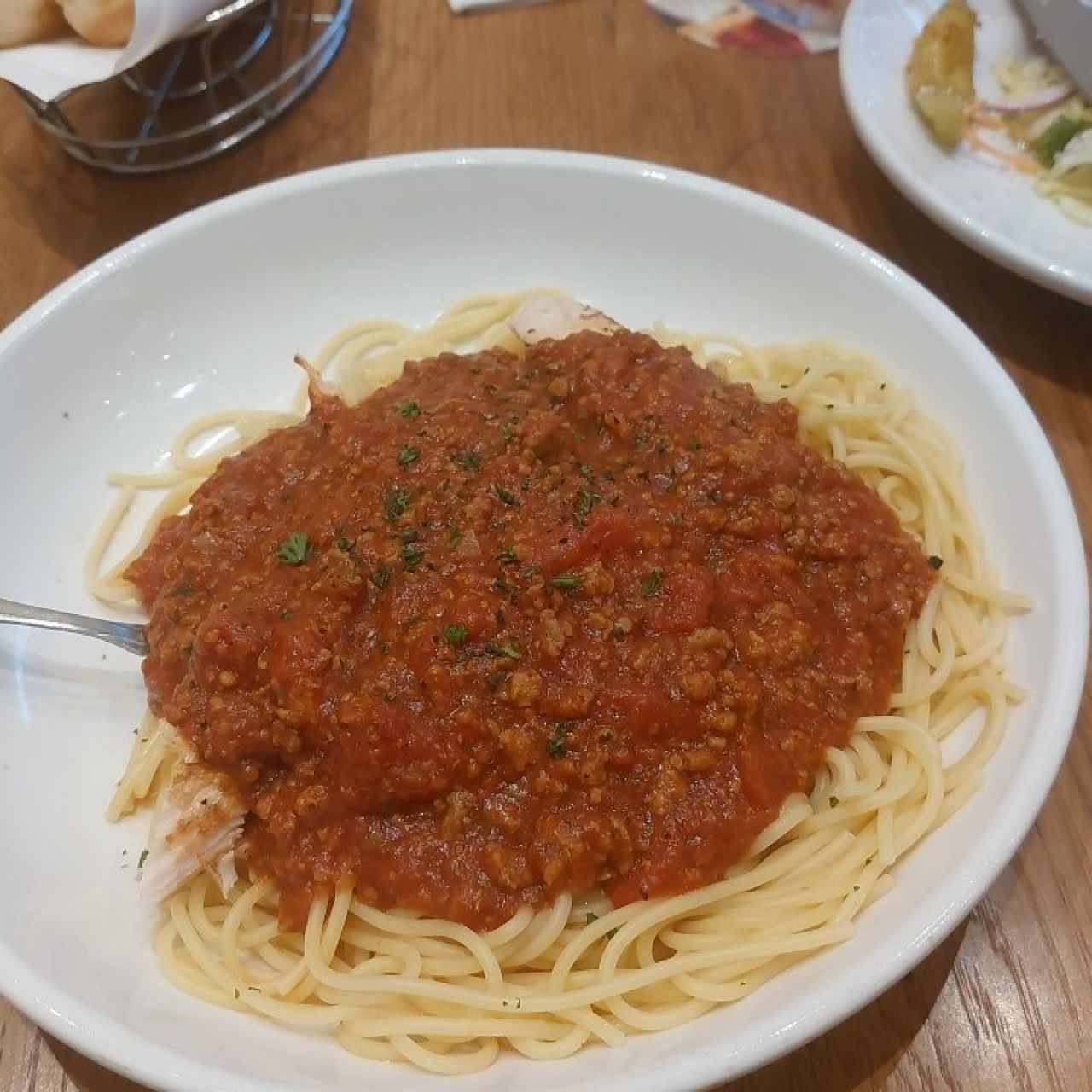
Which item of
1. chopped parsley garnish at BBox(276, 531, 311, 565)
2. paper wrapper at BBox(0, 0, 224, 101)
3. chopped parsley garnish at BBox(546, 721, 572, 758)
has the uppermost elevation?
paper wrapper at BBox(0, 0, 224, 101)

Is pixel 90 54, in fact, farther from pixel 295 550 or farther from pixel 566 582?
pixel 566 582

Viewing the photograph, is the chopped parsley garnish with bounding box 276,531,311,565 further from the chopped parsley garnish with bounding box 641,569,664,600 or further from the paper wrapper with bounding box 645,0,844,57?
the paper wrapper with bounding box 645,0,844,57

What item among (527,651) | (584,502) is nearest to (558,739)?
(527,651)

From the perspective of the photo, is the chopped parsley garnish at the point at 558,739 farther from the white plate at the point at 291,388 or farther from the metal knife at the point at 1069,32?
the metal knife at the point at 1069,32

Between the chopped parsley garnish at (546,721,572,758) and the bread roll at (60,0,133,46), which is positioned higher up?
the bread roll at (60,0,133,46)

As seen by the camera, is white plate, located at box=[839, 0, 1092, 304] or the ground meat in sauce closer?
the ground meat in sauce

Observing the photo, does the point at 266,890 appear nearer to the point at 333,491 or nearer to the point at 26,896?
the point at 26,896

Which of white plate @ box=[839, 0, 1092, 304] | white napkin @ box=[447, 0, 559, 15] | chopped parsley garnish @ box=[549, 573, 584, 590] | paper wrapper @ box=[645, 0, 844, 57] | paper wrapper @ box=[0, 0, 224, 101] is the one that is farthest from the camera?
white napkin @ box=[447, 0, 559, 15]

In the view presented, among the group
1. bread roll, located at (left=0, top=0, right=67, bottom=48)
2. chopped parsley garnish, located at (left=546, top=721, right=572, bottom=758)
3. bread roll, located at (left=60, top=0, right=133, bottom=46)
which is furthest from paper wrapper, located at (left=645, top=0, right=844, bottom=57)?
chopped parsley garnish, located at (left=546, top=721, right=572, bottom=758)
